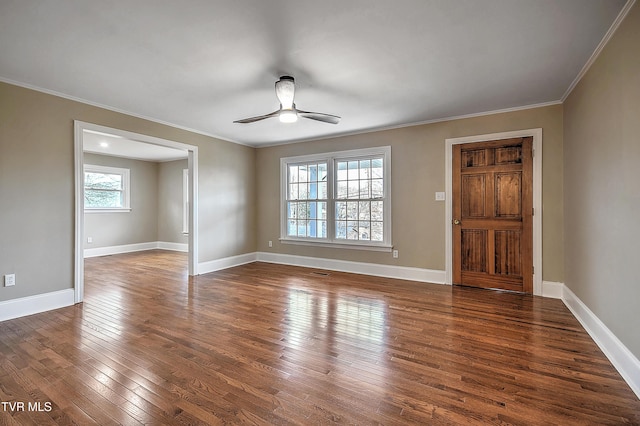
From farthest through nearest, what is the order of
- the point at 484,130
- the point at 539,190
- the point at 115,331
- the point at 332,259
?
the point at 332,259, the point at 484,130, the point at 539,190, the point at 115,331

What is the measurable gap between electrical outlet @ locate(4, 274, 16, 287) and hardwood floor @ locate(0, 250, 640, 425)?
40 centimetres

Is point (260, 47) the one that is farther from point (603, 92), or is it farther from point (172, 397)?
point (603, 92)

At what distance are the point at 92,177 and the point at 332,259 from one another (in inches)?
246

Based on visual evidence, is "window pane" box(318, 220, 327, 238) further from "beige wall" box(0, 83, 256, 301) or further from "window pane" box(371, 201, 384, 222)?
"beige wall" box(0, 83, 256, 301)

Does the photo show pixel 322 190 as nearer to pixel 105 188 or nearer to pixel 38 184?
pixel 38 184

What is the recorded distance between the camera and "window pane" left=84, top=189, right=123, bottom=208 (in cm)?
712

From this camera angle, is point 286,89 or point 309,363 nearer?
point 309,363

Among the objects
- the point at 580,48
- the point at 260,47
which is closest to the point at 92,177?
the point at 260,47

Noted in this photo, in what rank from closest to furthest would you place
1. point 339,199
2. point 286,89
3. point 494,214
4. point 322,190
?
point 286,89
point 494,214
point 339,199
point 322,190

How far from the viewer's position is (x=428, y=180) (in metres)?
4.62

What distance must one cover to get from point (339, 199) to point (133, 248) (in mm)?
6082

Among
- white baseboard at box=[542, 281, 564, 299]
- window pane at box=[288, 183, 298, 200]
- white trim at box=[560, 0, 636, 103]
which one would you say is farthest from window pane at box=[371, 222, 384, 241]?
white trim at box=[560, 0, 636, 103]

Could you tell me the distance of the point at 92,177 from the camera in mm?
7184

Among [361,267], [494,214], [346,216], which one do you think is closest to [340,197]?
[346,216]
